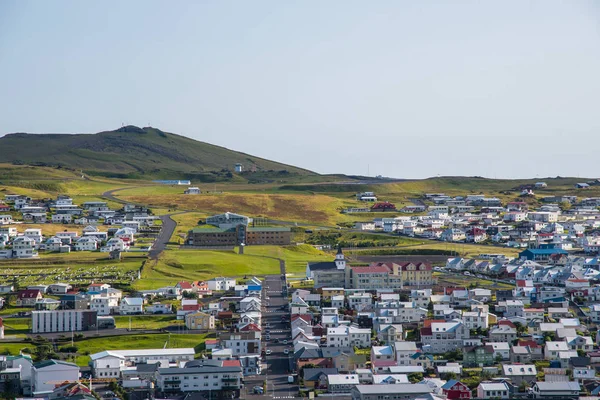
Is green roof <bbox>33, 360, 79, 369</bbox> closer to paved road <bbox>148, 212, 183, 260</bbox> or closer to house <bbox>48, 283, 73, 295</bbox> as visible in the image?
house <bbox>48, 283, 73, 295</bbox>

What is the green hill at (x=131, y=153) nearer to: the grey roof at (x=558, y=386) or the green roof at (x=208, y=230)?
the green roof at (x=208, y=230)

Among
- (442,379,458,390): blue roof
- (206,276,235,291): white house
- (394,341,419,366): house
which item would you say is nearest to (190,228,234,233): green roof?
(206,276,235,291): white house

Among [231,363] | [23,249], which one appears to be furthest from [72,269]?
[231,363]

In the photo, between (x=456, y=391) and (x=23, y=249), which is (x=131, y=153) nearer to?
(x=23, y=249)

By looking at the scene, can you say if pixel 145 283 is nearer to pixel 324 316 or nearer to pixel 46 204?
pixel 324 316

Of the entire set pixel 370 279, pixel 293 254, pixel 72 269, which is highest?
pixel 293 254

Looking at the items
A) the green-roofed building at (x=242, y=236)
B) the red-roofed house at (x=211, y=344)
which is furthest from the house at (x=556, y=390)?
the green-roofed building at (x=242, y=236)
